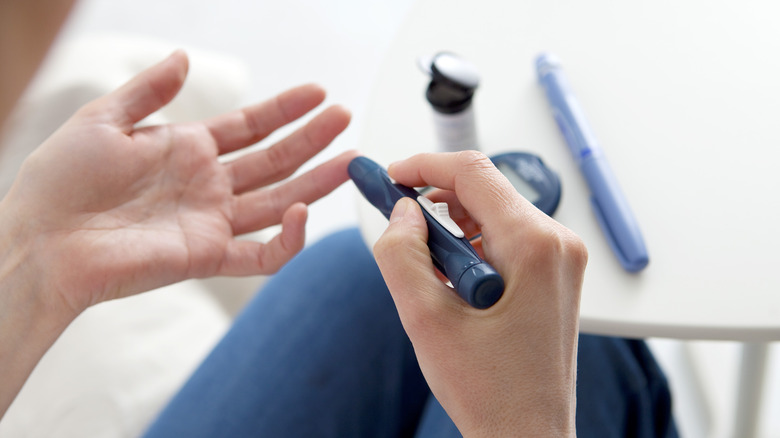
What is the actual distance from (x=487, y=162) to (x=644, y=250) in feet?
0.49

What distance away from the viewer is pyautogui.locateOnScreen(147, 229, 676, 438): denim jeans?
0.59 metres

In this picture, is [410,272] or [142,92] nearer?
[410,272]

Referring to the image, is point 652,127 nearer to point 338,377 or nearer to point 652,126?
point 652,126

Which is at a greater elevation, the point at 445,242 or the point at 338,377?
the point at 445,242

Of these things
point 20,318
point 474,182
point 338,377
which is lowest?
point 338,377

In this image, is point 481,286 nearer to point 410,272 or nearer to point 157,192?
point 410,272

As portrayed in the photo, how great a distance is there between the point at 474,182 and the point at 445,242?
40mm

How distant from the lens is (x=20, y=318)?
21.2 inches

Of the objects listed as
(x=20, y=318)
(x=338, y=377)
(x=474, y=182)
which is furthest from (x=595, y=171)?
(x=20, y=318)

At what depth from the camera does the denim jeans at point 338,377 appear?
0.59 metres

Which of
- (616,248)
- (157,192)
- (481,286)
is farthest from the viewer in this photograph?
(157,192)

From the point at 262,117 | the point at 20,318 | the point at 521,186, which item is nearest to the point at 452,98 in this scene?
the point at 521,186

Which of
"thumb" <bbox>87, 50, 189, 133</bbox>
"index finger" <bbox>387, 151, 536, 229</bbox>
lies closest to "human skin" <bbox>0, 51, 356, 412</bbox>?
"thumb" <bbox>87, 50, 189, 133</bbox>

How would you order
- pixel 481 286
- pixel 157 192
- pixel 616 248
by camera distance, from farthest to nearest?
pixel 157 192 < pixel 616 248 < pixel 481 286
